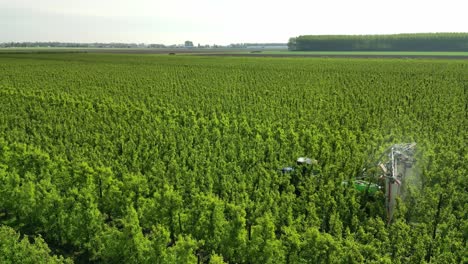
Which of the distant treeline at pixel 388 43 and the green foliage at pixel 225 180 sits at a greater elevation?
the distant treeline at pixel 388 43

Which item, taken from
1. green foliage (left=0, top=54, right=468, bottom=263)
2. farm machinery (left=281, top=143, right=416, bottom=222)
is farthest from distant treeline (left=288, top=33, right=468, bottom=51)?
farm machinery (left=281, top=143, right=416, bottom=222)

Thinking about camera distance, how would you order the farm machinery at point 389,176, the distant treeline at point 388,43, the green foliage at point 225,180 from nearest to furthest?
1. the green foliage at point 225,180
2. the farm machinery at point 389,176
3. the distant treeline at point 388,43

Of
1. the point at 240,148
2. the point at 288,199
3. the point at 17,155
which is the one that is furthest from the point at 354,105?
the point at 17,155

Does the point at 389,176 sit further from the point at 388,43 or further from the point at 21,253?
the point at 388,43

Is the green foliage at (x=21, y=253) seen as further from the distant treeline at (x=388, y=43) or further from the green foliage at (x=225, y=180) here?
the distant treeline at (x=388, y=43)

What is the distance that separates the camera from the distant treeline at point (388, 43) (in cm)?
15500

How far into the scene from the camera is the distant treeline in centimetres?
15500

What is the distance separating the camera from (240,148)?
67.0ft

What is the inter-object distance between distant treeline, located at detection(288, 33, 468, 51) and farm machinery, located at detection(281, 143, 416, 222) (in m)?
156

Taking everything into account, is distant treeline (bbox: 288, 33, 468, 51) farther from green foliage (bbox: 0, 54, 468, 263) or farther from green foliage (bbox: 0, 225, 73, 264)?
green foliage (bbox: 0, 225, 73, 264)

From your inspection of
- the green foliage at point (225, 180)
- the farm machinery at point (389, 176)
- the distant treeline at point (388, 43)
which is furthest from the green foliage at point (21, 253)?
the distant treeline at point (388, 43)

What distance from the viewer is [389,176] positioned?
13.3m

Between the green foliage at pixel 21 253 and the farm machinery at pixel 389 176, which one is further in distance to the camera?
the farm machinery at pixel 389 176

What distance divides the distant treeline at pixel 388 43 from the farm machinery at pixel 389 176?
155875 millimetres
